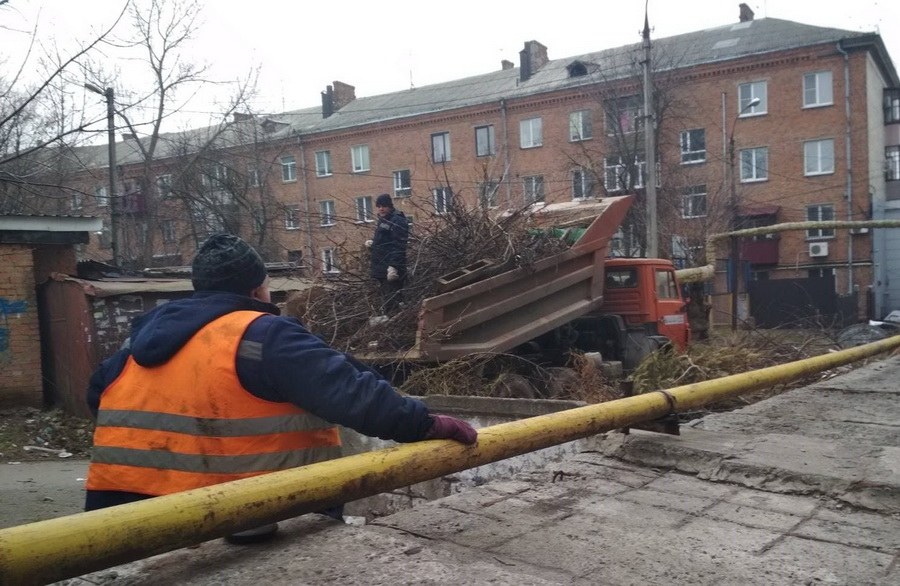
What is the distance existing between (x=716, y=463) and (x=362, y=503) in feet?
7.85

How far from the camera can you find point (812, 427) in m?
4.92

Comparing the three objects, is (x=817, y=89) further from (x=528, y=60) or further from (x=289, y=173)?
(x=289, y=173)

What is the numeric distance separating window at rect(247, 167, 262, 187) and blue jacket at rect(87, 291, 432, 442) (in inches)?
871

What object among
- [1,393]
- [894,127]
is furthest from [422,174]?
[1,393]

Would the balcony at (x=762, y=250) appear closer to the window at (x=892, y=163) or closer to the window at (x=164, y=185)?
the window at (x=892, y=163)

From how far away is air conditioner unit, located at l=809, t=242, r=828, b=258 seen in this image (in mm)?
28938

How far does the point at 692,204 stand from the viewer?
2748cm

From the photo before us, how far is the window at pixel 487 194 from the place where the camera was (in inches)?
335

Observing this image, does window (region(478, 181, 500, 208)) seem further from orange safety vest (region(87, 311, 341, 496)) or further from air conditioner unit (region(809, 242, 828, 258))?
air conditioner unit (region(809, 242, 828, 258))

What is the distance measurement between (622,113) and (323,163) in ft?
51.3

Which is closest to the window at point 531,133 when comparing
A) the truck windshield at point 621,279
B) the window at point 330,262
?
the truck windshield at point 621,279

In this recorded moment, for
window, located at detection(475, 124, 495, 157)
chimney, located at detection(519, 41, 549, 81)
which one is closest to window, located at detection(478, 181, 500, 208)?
window, located at detection(475, 124, 495, 157)

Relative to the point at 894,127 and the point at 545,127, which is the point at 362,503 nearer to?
the point at 545,127

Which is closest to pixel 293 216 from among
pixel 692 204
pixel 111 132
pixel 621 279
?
pixel 111 132
